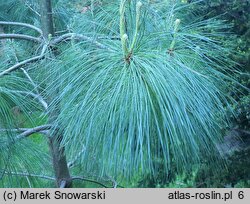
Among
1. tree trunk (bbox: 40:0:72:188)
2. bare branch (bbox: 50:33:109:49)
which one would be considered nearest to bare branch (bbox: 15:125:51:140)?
tree trunk (bbox: 40:0:72:188)

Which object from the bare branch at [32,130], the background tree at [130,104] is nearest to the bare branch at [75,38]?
the background tree at [130,104]

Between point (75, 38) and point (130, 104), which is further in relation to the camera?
point (75, 38)

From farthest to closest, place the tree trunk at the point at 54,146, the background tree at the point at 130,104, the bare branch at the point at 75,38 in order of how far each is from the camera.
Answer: the tree trunk at the point at 54,146
the bare branch at the point at 75,38
the background tree at the point at 130,104

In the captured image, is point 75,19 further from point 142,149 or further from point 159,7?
point 142,149

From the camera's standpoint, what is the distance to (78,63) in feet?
2.42

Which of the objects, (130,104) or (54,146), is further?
(54,146)

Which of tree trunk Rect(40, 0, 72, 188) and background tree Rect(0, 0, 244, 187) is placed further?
tree trunk Rect(40, 0, 72, 188)

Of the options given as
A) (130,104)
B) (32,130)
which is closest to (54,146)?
(32,130)

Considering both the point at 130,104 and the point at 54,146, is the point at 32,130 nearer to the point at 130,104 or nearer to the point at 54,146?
the point at 54,146

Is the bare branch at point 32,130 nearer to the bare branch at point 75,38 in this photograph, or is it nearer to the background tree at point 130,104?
the background tree at point 130,104

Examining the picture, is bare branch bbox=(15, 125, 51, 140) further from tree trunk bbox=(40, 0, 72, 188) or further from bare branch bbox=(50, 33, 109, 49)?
bare branch bbox=(50, 33, 109, 49)

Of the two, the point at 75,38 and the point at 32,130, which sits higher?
the point at 75,38

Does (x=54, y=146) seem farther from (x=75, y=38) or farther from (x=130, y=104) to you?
(x=130, y=104)

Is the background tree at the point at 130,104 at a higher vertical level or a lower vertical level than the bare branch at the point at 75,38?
lower
